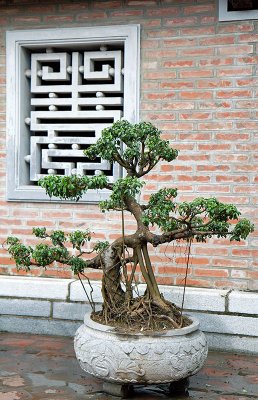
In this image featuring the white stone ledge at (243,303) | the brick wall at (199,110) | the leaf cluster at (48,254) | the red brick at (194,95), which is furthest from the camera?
the red brick at (194,95)

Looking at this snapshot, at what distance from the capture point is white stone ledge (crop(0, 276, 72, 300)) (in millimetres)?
5551

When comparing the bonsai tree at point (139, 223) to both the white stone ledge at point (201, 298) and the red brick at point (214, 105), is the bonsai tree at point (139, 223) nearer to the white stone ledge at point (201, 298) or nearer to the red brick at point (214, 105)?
the white stone ledge at point (201, 298)

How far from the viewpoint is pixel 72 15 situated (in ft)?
18.7

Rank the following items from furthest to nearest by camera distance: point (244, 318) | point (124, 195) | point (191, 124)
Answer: point (191, 124) < point (244, 318) < point (124, 195)

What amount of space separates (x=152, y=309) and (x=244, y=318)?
1.27 m

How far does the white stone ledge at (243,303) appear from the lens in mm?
5051

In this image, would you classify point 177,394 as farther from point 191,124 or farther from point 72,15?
point 72,15

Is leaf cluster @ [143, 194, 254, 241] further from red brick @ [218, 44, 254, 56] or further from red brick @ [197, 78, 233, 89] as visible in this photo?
red brick @ [218, 44, 254, 56]

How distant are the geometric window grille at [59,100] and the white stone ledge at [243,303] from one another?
1.47 metres

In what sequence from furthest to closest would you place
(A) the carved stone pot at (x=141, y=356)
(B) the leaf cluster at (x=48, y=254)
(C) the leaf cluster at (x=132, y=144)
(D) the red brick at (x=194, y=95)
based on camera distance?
(D) the red brick at (x=194, y=95) → (B) the leaf cluster at (x=48, y=254) → (C) the leaf cluster at (x=132, y=144) → (A) the carved stone pot at (x=141, y=356)

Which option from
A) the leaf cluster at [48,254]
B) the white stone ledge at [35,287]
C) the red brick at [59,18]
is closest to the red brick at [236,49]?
the red brick at [59,18]

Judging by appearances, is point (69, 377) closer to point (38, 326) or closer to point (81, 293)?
point (81, 293)

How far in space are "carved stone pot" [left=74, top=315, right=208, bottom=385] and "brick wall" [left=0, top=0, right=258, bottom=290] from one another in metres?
1.50

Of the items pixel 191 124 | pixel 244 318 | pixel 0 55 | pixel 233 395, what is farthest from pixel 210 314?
pixel 0 55
